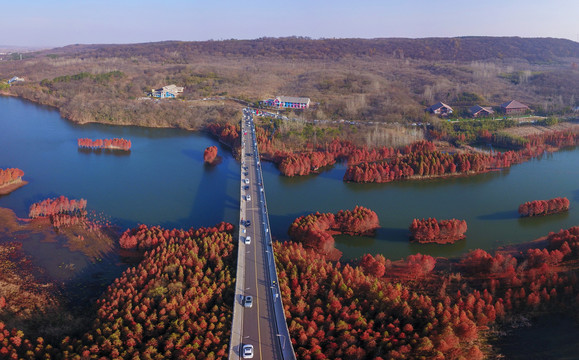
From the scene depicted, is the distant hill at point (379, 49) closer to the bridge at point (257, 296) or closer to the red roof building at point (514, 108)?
the red roof building at point (514, 108)

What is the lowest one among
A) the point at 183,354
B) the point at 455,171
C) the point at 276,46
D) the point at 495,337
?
the point at 495,337

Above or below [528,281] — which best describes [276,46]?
above

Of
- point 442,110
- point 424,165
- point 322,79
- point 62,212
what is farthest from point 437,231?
point 322,79

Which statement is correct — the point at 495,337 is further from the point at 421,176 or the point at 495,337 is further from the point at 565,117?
the point at 565,117

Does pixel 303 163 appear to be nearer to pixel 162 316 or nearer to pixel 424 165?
pixel 424 165

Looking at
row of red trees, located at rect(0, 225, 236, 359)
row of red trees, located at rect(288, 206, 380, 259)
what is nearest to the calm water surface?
row of red trees, located at rect(288, 206, 380, 259)

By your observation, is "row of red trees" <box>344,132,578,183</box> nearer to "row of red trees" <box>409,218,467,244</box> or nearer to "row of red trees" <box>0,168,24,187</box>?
"row of red trees" <box>409,218,467,244</box>

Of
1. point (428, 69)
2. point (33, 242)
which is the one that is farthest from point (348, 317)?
point (428, 69)
